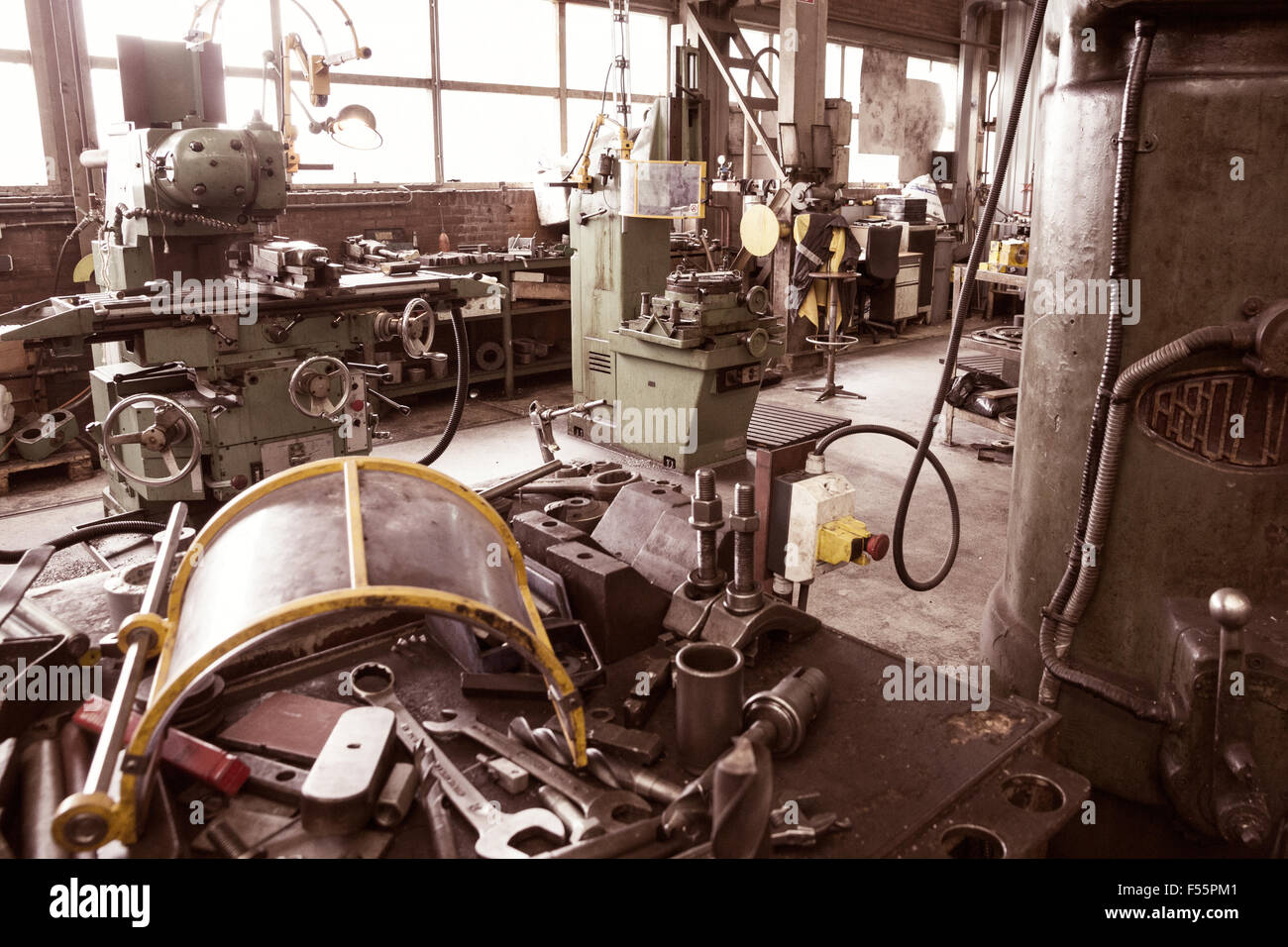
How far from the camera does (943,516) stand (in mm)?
3291

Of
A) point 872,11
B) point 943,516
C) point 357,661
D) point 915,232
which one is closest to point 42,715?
point 357,661

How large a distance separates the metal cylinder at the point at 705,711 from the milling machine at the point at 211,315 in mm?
1556

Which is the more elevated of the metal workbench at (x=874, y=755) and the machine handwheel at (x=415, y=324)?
the machine handwheel at (x=415, y=324)

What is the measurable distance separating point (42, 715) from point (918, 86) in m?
8.41

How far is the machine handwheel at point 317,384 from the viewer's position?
7.40 ft

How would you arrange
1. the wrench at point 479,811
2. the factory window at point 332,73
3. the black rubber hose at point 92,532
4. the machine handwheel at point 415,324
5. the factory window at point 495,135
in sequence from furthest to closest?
the factory window at point 495,135 → the factory window at point 332,73 → the machine handwheel at point 415,324 → the black rubber hose at point 92,532 → the wrench at point 479,811

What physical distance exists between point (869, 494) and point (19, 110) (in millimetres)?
3731

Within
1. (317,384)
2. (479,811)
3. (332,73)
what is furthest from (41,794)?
(332,73)

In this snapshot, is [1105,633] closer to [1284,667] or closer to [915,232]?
[1284,667]

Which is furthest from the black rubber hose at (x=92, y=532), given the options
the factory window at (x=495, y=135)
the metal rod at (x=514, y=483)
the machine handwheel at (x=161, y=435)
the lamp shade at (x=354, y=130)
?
the factory window at (x=495, y=135)

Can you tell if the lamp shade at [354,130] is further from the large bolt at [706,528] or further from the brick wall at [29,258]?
the brick wall at [29,258]

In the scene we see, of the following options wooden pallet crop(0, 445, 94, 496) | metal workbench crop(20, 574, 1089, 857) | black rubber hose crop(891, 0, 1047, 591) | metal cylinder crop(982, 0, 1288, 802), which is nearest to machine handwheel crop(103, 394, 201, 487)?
metal workbench crop(20, 574, 1089, 857)

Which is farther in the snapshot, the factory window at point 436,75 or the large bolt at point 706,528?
the factory window at point 436,75

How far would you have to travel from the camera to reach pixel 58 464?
3.52m
